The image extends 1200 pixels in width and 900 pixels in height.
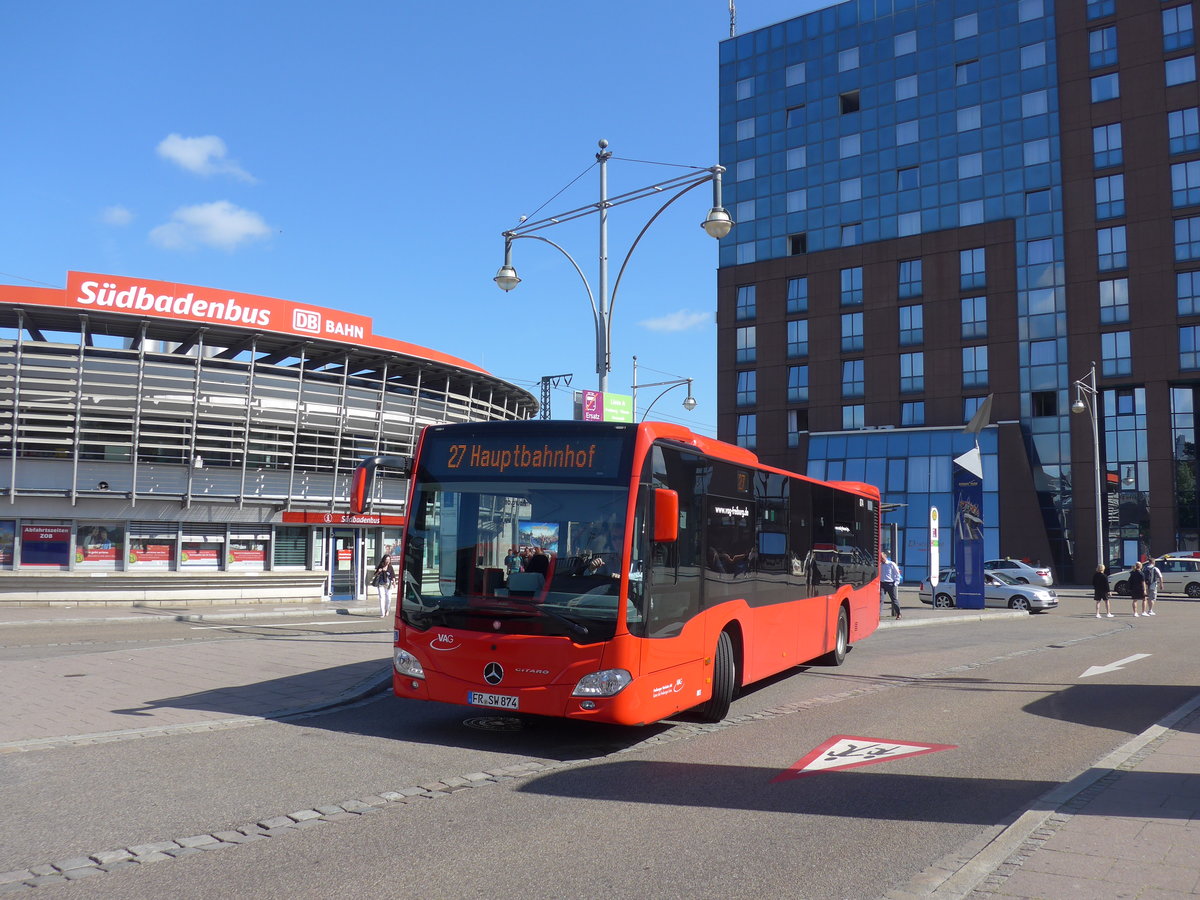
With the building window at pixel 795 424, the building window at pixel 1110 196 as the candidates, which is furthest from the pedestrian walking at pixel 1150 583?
the building window at pixel 795 424

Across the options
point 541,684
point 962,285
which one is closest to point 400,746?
point 541,684

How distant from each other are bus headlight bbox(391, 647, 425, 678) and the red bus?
0.02 meters

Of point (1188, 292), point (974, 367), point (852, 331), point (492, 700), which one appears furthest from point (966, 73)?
point (492, 700)

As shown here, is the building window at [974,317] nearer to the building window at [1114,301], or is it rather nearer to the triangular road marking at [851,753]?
the building window at [1114,301]

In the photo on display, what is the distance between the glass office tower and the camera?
169 feet

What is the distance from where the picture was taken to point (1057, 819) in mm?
5824

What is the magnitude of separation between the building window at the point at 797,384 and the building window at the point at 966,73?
19024 millimetres

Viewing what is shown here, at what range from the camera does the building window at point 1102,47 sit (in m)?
53.6

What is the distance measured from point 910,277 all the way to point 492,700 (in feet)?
181

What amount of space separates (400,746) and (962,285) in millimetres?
54600

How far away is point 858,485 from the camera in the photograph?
17.5 m

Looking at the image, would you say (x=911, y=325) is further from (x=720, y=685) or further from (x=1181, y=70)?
(x=720, y=685)

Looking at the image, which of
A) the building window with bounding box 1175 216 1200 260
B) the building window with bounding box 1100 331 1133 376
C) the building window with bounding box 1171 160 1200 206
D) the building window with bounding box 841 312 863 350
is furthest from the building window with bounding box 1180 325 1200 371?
the building window with bounding box 841 312 863 350

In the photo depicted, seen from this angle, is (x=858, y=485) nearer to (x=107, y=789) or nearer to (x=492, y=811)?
(x=492, y=811)
